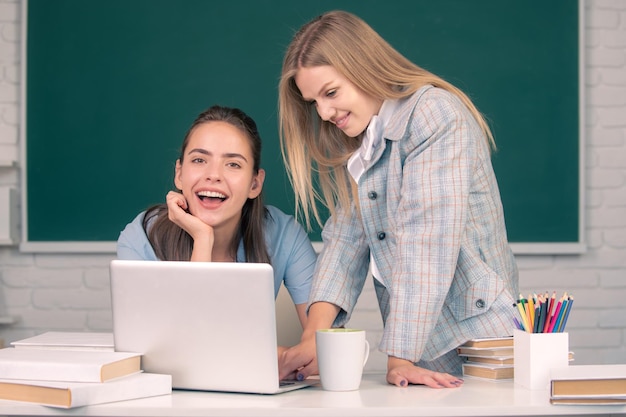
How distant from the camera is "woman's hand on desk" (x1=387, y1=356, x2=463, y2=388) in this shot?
4.00 ft

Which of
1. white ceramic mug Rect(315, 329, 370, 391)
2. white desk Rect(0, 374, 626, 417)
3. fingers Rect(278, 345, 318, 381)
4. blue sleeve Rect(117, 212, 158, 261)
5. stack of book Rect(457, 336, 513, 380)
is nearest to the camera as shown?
white desk Rect(0, 374, 626, 417)

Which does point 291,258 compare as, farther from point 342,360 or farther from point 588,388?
point 588,388

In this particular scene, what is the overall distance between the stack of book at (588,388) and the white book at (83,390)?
1.73 feet

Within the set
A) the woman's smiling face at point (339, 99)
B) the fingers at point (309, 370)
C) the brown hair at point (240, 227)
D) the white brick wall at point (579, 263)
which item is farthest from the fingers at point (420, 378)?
the white brick wall at point (579, 263)

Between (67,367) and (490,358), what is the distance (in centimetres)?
66

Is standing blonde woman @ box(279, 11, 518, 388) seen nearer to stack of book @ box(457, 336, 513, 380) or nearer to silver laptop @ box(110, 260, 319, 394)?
stack of book @ box(457, 336, 513, 380)

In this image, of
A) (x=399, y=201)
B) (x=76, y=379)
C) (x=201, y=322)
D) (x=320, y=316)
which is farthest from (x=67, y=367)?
(x=399, y=201)

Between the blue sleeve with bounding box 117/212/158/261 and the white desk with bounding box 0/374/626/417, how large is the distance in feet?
2.23

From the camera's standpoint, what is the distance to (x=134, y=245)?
5.95 ft

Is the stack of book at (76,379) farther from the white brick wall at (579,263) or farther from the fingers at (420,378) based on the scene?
the white brick wall at (579,263)

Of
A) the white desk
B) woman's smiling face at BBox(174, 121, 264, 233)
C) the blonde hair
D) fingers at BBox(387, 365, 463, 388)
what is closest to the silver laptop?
the white desk

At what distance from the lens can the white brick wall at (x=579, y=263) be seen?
2750 millimetres

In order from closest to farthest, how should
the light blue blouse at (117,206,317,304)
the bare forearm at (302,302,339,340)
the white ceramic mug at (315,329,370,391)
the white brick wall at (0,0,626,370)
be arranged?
the white ceramic mug at (315,329,370,391), the bare forearm at (302,302,339,340), the light blue blouse at (117,206,317,304), the white brick wall at (0,0,626,370)

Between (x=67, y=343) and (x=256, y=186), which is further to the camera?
(x=256, y=186)
